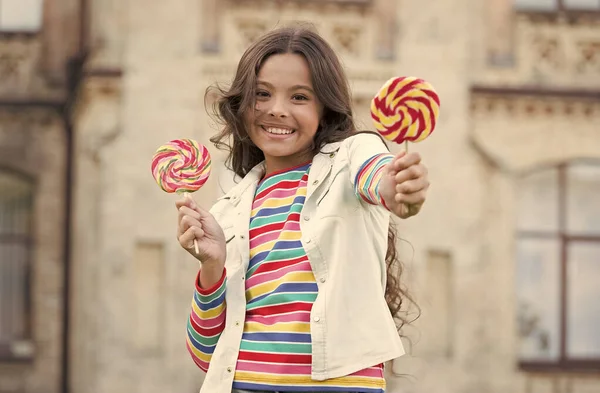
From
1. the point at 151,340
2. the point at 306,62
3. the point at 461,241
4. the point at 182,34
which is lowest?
the point at 151,340

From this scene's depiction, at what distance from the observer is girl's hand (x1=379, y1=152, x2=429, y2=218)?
256 cm

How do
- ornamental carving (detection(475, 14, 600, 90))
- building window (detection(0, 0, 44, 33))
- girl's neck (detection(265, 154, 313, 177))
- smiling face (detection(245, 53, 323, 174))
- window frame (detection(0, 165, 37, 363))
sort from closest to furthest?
smiling face (detection(245, 53, 323, 174))
girl's neck (detection(265, 154, 313, 177))
ornamental carving (detection(475, 14, 600, 90))
window frame (detection(0, 165, 37, 363))
building window (detection(0, 0, 44, 33))

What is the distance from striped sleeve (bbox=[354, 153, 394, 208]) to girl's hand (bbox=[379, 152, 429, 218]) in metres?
0.10

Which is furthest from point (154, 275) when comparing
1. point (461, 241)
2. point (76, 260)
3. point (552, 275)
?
point (552, 275)

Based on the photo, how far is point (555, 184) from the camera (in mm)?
11430

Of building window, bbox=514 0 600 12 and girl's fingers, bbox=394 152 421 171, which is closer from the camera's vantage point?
girl's fingers, bbox=394 152 421 171

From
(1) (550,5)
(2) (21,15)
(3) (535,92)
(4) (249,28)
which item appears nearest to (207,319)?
(4) (249,28)

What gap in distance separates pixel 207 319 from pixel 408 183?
2.78ft

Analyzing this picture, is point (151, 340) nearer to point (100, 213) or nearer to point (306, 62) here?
point (100, 213)

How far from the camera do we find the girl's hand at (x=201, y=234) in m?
3.01

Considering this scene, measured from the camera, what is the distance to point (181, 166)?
3.49m

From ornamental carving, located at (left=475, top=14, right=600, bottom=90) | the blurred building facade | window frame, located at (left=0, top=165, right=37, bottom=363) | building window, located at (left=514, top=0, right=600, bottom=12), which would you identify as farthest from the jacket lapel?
window frame, located at (left=0, top=165, right=37, bottom=363)

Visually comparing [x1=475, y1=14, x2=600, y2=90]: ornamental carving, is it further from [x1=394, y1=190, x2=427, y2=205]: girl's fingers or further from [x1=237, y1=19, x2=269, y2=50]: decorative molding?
[x1=394, y1=190, x2=427, y2=205]: girl's fingers

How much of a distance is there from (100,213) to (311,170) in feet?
25.0
